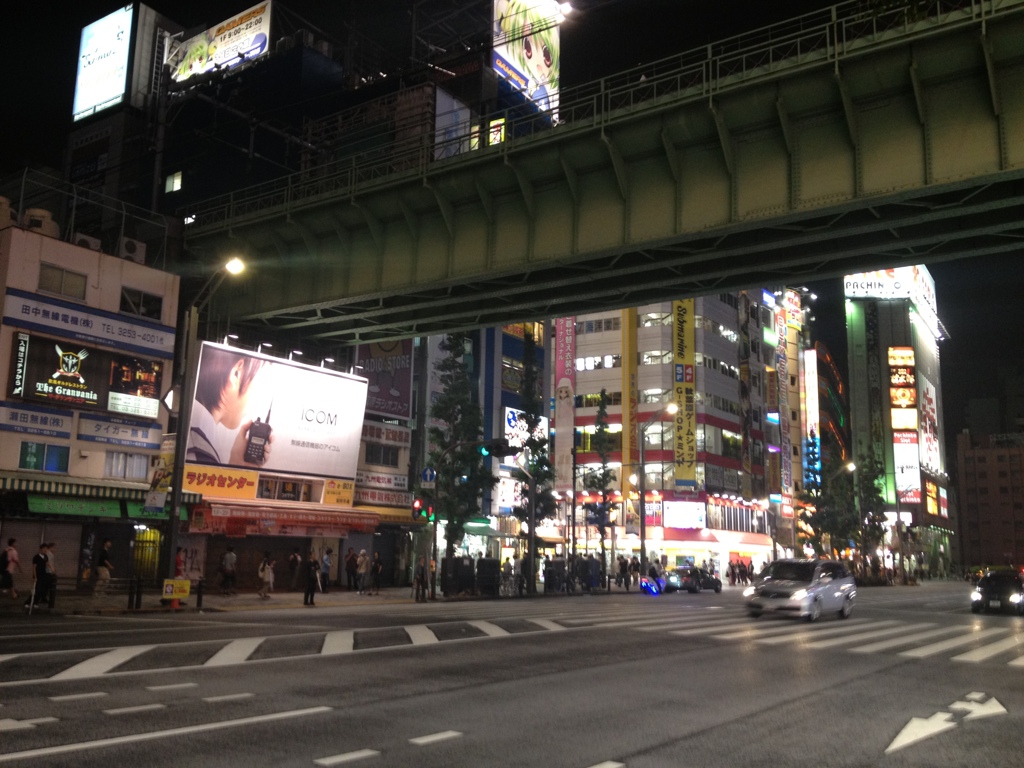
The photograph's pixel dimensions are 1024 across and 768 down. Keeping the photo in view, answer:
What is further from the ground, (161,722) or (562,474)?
(562,474)

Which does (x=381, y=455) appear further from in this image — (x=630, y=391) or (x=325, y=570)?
(x=630, y=391)

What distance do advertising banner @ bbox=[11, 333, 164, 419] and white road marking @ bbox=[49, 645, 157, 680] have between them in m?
18.5

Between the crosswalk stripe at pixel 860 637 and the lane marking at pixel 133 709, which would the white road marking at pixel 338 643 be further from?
the crosswalk stripe at pixel 860 637

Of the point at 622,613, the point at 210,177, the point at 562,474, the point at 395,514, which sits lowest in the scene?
the point at 622,613

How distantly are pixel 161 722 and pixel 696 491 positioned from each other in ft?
225

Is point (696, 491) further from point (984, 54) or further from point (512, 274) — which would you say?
point (984, 54)

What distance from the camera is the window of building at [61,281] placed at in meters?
29.2

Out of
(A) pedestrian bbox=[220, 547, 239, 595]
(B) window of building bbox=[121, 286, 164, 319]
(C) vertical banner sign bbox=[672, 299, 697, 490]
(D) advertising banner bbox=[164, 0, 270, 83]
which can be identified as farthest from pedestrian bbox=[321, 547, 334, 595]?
(C) vertical banner sign bbox=[672, 299, 697, 490]

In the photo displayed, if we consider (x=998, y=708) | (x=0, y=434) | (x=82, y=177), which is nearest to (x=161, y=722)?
(x=998, y=708)

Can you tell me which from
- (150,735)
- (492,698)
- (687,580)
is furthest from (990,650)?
(687,580)

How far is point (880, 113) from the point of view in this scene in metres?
19.6

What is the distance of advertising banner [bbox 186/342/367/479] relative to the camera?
33719 mm

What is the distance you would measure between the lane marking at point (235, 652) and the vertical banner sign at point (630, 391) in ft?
207

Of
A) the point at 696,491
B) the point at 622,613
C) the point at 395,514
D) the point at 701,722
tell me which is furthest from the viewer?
the point at 696,491
